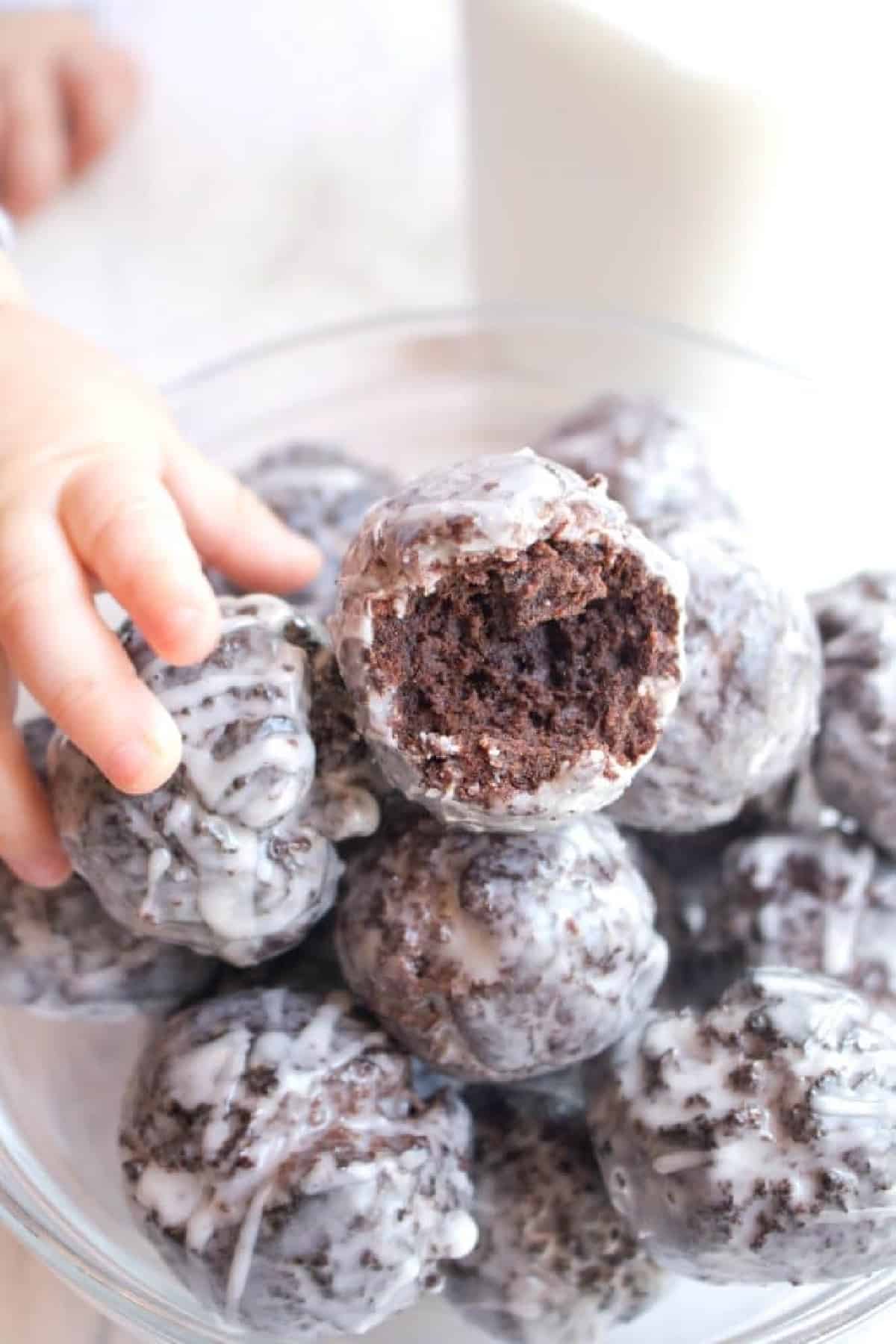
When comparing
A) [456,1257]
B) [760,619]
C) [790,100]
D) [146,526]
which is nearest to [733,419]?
[790,100]

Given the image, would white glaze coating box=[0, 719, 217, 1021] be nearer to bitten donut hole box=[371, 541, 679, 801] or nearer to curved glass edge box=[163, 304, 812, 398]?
bitten donut hole box=[371, 541, 679, 801]

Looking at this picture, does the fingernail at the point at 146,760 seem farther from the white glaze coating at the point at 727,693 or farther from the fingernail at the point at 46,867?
the white glaze coating at the point at 727,693

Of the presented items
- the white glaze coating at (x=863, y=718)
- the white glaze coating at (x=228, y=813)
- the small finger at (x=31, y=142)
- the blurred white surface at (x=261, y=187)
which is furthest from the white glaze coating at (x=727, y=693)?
the small finger at (x=31, y=142)

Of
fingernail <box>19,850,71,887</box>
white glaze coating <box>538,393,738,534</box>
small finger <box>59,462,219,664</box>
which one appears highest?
small finger <box>59,462,219,664</box>

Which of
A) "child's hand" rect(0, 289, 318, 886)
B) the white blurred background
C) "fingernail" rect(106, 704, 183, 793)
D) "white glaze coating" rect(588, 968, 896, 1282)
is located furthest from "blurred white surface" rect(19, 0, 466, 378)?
"white glaze coating" rect(588, 968, 896, 1282)

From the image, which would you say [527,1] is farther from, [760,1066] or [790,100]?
[760,1066]

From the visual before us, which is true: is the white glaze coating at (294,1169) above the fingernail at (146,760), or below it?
below

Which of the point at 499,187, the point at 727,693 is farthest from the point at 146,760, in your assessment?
the point at 499,187
